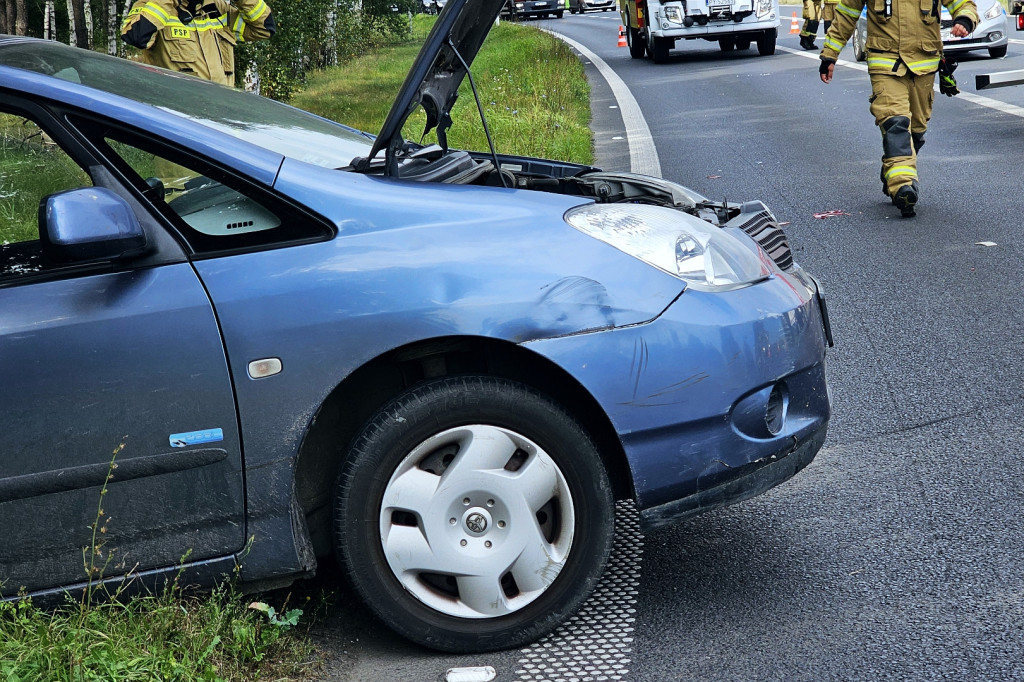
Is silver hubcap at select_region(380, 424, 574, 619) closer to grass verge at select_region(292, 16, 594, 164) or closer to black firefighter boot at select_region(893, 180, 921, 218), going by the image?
grass verge at select_region(292, 16, 594, 164)

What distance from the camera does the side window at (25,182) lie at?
277 centimetres

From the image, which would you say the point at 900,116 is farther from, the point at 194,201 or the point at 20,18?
the point at 20,18

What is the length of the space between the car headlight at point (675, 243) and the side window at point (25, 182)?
127 centimetres

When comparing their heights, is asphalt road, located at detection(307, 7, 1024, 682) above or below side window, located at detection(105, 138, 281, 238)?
below

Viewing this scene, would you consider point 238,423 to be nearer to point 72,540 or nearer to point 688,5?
point 72,540

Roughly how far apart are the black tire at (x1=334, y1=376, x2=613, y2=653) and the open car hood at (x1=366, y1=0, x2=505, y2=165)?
786mm

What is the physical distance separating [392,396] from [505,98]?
11.7 m

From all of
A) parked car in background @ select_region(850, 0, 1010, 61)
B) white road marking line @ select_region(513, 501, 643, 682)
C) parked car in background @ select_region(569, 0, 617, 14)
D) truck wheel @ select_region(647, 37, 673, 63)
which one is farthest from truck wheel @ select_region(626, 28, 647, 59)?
parked car in background @ select_region(569, 0, 617, 14)

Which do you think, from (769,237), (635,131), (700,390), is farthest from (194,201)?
(635,131)

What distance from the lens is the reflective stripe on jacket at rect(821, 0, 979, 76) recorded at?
7773mm

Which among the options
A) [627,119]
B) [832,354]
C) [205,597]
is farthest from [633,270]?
[627,119]

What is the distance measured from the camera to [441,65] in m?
3.35

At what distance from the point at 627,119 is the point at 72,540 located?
11.6m

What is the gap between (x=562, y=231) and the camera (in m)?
2.90
